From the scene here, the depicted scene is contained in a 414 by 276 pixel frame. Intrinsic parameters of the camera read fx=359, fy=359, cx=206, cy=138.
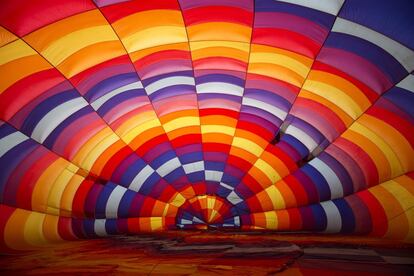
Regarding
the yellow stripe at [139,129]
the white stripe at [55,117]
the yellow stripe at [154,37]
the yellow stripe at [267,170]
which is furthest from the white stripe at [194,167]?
the yellow stripe at [154,37]

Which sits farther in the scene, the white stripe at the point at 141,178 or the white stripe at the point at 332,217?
the white stripe at the point at 141,178

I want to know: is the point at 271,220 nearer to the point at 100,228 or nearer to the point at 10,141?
the point at 100,228

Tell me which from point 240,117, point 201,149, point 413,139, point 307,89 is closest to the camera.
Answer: point 413,139

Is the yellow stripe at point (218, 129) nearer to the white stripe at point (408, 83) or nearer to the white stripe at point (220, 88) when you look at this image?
the white stripe at point (220, 88)

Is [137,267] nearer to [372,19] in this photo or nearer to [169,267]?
[169,267]

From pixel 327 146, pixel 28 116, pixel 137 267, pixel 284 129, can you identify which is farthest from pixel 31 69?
pixel 327 146

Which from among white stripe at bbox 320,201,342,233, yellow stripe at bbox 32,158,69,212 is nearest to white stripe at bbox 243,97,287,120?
white stripe at bbox 320,201,342,233

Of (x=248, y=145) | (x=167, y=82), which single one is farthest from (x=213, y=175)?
(x=167, y=82)
